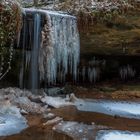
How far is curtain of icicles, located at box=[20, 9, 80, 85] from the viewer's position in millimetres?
9461

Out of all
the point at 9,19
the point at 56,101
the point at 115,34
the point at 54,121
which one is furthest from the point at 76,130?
the point at 115,34

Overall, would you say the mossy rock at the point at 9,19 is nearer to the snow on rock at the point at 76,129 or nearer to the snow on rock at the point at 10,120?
the snow on rock at the point at 10,120

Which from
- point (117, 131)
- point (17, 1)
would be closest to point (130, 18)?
point (17, 1)

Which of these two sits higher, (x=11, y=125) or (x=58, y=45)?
(x=58, y=45)

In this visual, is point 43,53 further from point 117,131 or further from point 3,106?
point 117,131

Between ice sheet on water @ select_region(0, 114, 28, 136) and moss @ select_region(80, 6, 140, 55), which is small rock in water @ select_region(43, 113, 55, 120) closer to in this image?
ice sheet on water @ select_region(0, 114, 28, 136)

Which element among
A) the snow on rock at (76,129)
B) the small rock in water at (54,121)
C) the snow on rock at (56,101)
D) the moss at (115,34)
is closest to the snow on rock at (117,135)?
the snow on rock at (76,129)

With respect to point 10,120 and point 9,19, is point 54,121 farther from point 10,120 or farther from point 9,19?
point 9,19

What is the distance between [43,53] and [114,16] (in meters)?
1.90

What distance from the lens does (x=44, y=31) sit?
9438 mm

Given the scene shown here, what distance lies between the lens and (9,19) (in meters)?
8.92

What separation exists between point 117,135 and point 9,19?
3.58m

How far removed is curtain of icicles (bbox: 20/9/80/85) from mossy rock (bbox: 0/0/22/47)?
0.44 meters

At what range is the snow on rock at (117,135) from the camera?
22.2 ft
